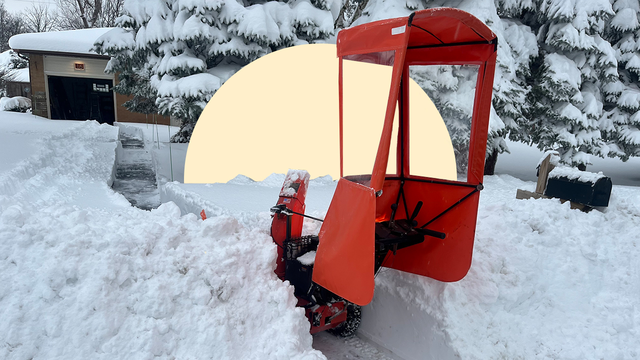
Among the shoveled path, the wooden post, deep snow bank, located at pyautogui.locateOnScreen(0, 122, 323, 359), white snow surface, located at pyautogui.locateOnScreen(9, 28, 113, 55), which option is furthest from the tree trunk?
white snow surface, located at pyautogui.locateOnScreen(9, 28, 113, 55)

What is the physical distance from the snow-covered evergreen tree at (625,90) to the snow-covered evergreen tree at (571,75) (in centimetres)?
63

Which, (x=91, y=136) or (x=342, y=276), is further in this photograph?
(x=91, y=136)

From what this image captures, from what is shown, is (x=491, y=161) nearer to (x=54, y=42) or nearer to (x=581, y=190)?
(x=581, y=190)

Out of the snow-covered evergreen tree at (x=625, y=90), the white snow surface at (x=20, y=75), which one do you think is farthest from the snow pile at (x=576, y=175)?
the white snow surface at (x=20, y=75)

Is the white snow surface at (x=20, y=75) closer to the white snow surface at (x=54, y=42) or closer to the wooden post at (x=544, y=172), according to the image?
the white snow surface at (x=54, y=42)

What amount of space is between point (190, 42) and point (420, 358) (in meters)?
9.13

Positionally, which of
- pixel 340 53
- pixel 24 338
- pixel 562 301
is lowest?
pixel 562 301

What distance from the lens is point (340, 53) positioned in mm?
3395

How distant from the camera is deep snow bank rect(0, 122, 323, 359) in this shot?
90.0 inches

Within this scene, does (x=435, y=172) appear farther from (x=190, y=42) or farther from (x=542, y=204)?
(x=190, y=42)

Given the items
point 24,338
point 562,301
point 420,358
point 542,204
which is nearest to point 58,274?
point 24,338

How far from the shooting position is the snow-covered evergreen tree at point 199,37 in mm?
9164

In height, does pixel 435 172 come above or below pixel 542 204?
above

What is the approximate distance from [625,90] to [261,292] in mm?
13558
